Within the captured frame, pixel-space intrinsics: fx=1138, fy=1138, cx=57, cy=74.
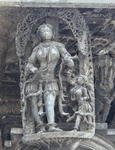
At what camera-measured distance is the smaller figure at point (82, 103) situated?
10.2 m

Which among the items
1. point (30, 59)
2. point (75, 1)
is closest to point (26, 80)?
point (30, 59)

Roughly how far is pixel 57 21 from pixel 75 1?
0.38 metres

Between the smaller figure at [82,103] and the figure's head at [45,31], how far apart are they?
46cm

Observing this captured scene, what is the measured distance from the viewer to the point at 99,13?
34.6ft

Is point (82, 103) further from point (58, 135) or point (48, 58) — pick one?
point (48, 58)

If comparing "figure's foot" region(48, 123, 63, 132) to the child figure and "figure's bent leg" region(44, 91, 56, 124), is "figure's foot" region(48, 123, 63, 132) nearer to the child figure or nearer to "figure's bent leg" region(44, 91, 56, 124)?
"figure's bent leg" region(44, 91, 56, 124)

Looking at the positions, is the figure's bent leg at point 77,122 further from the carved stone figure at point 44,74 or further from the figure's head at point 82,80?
the figure's head at point 82,80

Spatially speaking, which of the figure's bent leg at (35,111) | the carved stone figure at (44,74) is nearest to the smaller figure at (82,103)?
the carved stone figure at (44,74)

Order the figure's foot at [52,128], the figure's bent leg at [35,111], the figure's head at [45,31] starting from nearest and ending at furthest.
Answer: the figure's foot at [52,128] → the figure's bent leg at [35,111] → the figure's head at [45,31]

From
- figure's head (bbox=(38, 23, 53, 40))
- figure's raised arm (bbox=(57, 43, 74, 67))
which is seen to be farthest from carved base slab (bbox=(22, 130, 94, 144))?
figure's head (bbox=(38, 23, 53, 40))

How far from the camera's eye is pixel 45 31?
10266mm

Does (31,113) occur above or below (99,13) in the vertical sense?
below

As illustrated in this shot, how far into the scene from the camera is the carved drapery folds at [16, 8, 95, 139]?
1018 centimetres

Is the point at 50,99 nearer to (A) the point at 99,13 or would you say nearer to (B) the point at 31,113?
(B) the point at 31,113
